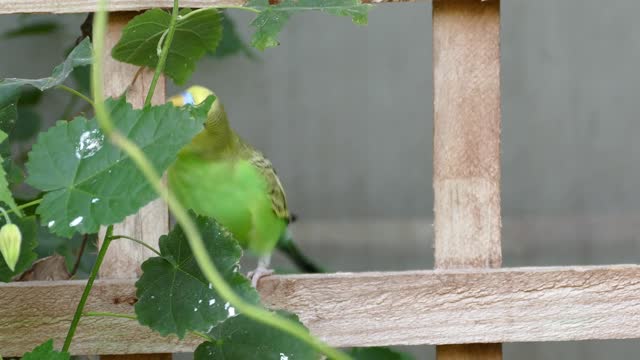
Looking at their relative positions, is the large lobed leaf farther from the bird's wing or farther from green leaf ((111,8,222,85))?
the bird's wing

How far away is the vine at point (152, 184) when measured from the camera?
1.10m

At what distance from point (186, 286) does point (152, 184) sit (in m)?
0.30

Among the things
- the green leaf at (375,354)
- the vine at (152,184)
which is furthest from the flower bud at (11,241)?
the green leaf at (375,354)

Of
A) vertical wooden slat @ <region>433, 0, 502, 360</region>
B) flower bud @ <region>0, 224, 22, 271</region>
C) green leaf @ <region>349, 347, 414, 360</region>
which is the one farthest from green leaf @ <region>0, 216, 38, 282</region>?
green leaf @ <region>349, 347, 414, 360</region>

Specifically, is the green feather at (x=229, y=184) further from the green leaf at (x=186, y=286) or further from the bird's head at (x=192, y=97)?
the green leaf at (x=186, y=286)

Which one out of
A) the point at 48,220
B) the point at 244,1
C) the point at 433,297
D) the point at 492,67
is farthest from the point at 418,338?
the point at 48,220

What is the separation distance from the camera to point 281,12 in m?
1.34

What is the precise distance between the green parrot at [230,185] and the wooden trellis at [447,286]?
0.21 m

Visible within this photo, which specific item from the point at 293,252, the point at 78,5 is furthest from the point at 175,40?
the point at 293,252

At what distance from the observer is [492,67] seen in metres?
1.52

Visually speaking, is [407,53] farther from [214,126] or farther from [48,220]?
[48,220]

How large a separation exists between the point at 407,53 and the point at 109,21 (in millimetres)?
2442

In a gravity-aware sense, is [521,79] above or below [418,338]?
above

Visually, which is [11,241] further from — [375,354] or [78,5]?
[375,354]
